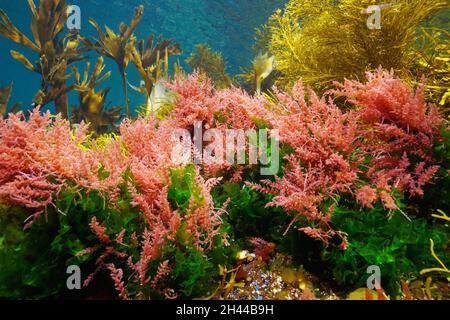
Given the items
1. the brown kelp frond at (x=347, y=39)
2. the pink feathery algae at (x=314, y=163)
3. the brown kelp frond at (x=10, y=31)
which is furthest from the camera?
the brown kelp frond at (x=10, y=31)

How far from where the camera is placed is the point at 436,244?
192 cm

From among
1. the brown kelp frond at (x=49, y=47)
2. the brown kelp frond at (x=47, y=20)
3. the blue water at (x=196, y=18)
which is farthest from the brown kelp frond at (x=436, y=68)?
the blue water at (x=196, y=18)

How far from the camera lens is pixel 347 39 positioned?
405 cm

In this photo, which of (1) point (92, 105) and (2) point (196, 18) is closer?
(1) point (92, 105)

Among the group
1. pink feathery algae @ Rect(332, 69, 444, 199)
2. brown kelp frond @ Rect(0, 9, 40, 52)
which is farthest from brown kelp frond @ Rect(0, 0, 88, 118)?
pink feathery algae @ Rect(332, 69, 444, 199)

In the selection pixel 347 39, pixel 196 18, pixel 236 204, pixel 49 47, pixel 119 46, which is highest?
pixel 196 18

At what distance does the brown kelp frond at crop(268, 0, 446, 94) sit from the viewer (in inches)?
145

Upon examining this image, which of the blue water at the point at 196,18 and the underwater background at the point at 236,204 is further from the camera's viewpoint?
the blue water at the point at 196,18

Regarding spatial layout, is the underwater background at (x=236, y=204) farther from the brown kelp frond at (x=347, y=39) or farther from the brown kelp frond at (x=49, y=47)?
the brown kelp frond at (x=49, y=47)

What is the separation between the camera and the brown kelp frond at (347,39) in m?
3.68

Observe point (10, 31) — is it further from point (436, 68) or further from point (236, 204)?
point (436, 68)

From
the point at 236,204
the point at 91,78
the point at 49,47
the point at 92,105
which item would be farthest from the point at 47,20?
the point at 236,204
